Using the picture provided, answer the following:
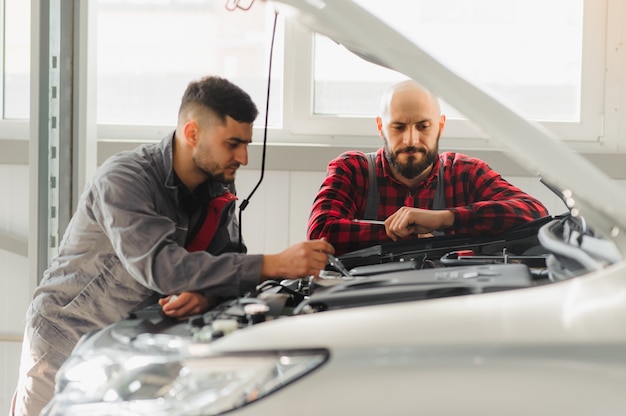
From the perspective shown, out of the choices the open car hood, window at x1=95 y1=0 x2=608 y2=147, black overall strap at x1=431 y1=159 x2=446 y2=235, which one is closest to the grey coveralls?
the open car hood

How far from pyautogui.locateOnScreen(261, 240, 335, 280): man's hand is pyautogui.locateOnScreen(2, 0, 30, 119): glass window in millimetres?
2970

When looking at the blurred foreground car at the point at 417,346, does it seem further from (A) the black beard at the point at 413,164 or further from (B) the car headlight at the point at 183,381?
(A) the black beard at the point at 413,164

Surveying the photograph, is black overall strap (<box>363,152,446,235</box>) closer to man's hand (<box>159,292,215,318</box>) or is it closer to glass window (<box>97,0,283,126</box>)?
glass window (<box>97,0,283,126</box>)

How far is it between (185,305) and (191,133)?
0.73 meters

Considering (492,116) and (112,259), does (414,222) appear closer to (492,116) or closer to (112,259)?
(112,259)

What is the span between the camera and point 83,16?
3.79m

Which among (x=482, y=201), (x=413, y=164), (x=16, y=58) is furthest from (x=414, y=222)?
(x=16, y=58)

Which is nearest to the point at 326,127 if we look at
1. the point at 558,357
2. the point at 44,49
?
the point at 44,49

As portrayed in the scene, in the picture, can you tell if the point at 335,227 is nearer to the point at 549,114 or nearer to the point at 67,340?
the point at 67,340

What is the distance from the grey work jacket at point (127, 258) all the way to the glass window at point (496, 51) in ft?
6.76

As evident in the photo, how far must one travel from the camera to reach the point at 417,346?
1355 millimetres

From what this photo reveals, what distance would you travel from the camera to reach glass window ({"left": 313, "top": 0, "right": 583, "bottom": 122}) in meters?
4.40

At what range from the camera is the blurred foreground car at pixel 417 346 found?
133cm

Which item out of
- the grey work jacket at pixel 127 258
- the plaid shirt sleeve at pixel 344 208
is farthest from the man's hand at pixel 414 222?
the grey work jacket at pixel 127 258
